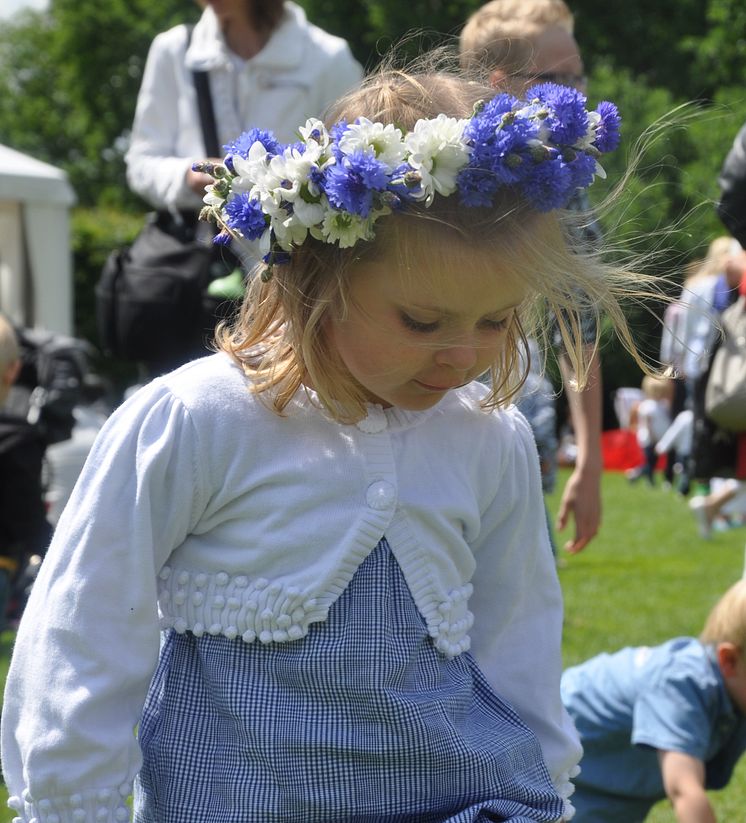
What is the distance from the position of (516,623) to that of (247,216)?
802mm

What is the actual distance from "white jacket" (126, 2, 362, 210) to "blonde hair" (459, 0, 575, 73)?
0.53 meters

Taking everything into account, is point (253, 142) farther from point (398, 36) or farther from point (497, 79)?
→ point (398, 36)

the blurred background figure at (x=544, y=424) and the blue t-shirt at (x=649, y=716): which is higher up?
the blurred background figure at (x=544, y=424)

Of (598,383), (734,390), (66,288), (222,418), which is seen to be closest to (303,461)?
(222,418)

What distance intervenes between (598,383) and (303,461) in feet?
4.07

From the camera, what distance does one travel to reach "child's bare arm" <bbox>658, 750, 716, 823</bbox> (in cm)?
314

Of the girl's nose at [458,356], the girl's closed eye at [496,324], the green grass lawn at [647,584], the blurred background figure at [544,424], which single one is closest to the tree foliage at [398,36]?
the green grass lawn at [647,584]

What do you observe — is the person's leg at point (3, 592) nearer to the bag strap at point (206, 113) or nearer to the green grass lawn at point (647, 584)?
the green grass lawn at point (647, 584)

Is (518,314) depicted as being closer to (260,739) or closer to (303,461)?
(303,461)

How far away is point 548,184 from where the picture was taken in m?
1.99

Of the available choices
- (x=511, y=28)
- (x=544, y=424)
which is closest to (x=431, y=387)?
(x=511, y=28)

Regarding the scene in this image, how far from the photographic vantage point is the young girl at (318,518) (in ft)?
6.40

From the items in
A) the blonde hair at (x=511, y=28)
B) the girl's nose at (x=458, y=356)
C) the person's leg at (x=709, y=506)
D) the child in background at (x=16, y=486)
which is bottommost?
the person's leg at (x=709, y=506)

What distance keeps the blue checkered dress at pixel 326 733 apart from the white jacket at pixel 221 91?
6.95 ft
